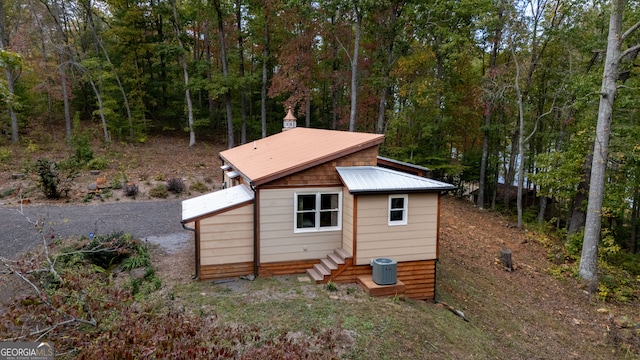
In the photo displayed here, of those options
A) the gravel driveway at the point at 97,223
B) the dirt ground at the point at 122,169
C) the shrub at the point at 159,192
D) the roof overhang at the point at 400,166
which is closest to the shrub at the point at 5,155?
the dirt ground at the point at 122,169

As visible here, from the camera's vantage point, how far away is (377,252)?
27.0 feet

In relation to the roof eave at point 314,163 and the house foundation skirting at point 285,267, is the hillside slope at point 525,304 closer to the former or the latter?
the house foundation skirting at point 285,267

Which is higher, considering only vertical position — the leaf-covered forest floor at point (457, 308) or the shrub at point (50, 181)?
the shrub at point (50, 181)

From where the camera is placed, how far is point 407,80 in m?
19.2

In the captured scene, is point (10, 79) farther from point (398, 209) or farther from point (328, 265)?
point (398, 209)

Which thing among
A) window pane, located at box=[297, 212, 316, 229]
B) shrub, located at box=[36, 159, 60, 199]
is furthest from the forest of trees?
window pane, located at box=[297, 212, 316, 229]

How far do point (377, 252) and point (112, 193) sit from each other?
39.7ft

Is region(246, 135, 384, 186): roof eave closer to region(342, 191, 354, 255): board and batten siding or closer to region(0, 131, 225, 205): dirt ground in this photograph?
region(342, 191, 354, 255): board and batten siding

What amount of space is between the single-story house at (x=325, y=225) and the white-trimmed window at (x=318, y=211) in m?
0.02

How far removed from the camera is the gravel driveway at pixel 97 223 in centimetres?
995

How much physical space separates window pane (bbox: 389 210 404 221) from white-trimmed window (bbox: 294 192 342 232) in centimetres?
122

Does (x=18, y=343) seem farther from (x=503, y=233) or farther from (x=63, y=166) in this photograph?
(x=63, y=166)

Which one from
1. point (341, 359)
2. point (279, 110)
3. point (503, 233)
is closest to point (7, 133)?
point (279, 110)

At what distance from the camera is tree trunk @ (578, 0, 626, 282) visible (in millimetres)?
9922
